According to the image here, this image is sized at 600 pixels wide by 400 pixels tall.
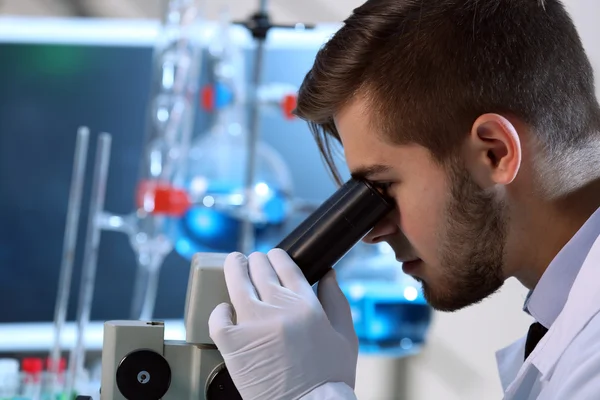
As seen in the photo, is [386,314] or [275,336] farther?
[386,314]

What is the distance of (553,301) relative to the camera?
125 centimetres

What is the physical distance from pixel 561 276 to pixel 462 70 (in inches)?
A: 13.1

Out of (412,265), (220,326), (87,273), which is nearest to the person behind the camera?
(220,326)

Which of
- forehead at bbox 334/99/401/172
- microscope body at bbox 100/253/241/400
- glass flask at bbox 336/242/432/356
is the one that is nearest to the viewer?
microscope body at bbox 100/253/241/400

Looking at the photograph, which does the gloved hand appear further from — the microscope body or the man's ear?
the man's ear

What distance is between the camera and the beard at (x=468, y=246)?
120cm

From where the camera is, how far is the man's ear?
116 cm

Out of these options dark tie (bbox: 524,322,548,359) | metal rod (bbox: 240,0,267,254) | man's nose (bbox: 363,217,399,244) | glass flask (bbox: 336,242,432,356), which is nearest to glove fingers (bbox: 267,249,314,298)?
man's nose (bbox: 363,217,399,244)

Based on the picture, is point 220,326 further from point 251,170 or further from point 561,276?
point 251,170

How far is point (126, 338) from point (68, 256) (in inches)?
26.8

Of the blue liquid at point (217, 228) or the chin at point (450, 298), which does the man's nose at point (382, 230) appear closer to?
the chin at point (450, 298)

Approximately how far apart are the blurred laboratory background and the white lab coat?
0.94m

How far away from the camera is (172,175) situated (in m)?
2.08

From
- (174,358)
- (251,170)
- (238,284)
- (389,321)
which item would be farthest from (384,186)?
(389,321)
